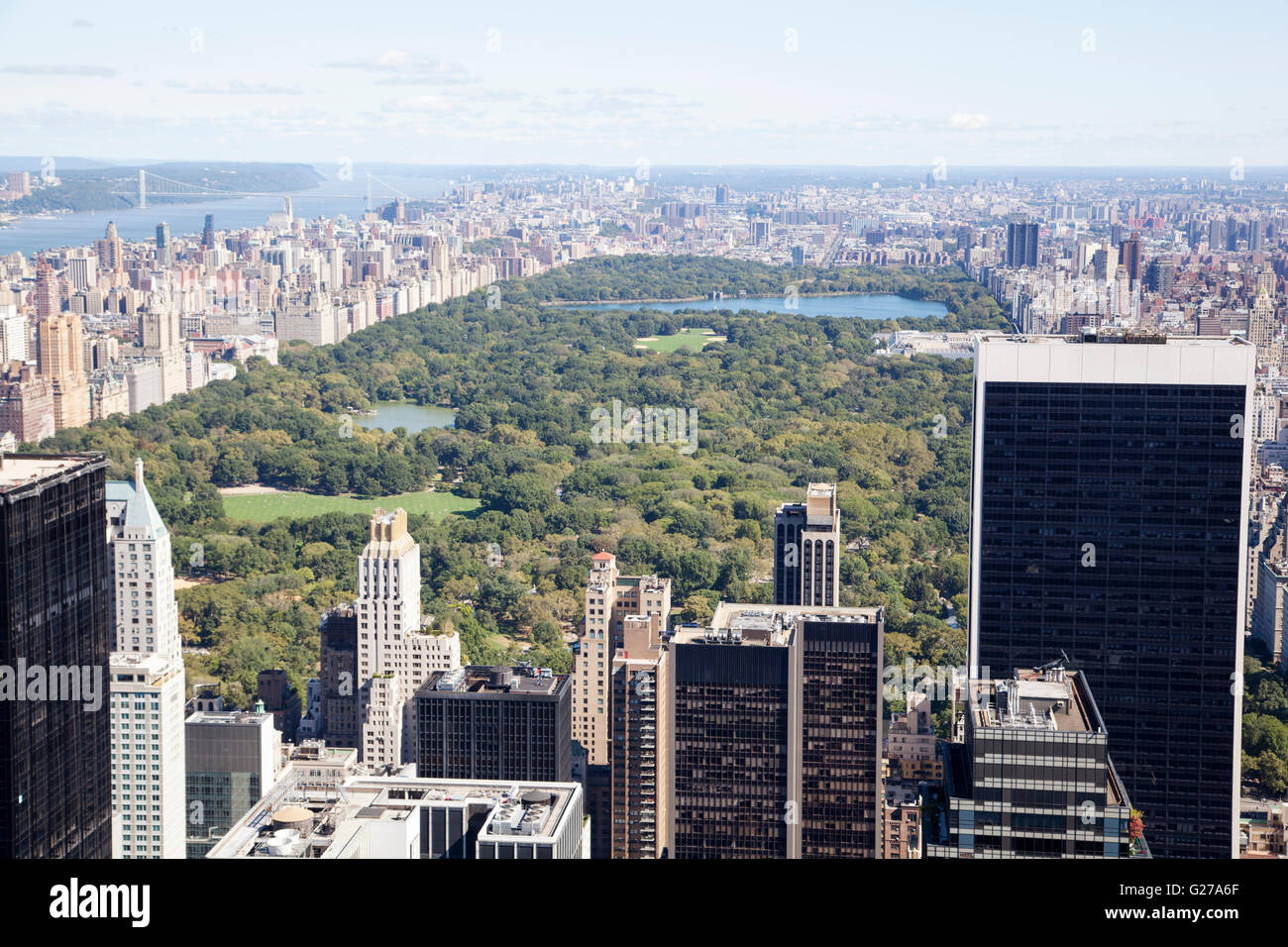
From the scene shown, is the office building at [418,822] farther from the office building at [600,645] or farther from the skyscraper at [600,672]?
the office building at [600,645]

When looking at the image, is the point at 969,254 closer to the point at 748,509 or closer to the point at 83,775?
the point at 748,509

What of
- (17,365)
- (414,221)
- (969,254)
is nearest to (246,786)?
(17,365)

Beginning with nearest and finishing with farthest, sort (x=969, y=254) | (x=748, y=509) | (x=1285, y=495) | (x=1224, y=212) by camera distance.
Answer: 1. (x=1285, y=495)
2. (x=748, y=509)
3. (x=1224, y=212)
4. (x=969, y=254)

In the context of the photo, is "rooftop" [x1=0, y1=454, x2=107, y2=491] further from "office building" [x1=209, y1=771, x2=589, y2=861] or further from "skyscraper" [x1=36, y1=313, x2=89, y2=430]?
"skyscraper" [x1=36, y1=313, x2=89, y2=430]

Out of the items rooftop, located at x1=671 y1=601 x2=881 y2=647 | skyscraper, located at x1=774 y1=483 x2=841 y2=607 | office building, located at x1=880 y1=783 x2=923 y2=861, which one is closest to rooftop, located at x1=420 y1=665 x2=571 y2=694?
rooftop, located at x1=671 y1=601 x2=881 y2=647

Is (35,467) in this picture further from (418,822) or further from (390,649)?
(390,649)

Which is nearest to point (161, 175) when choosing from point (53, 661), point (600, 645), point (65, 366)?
point (65, 366)
